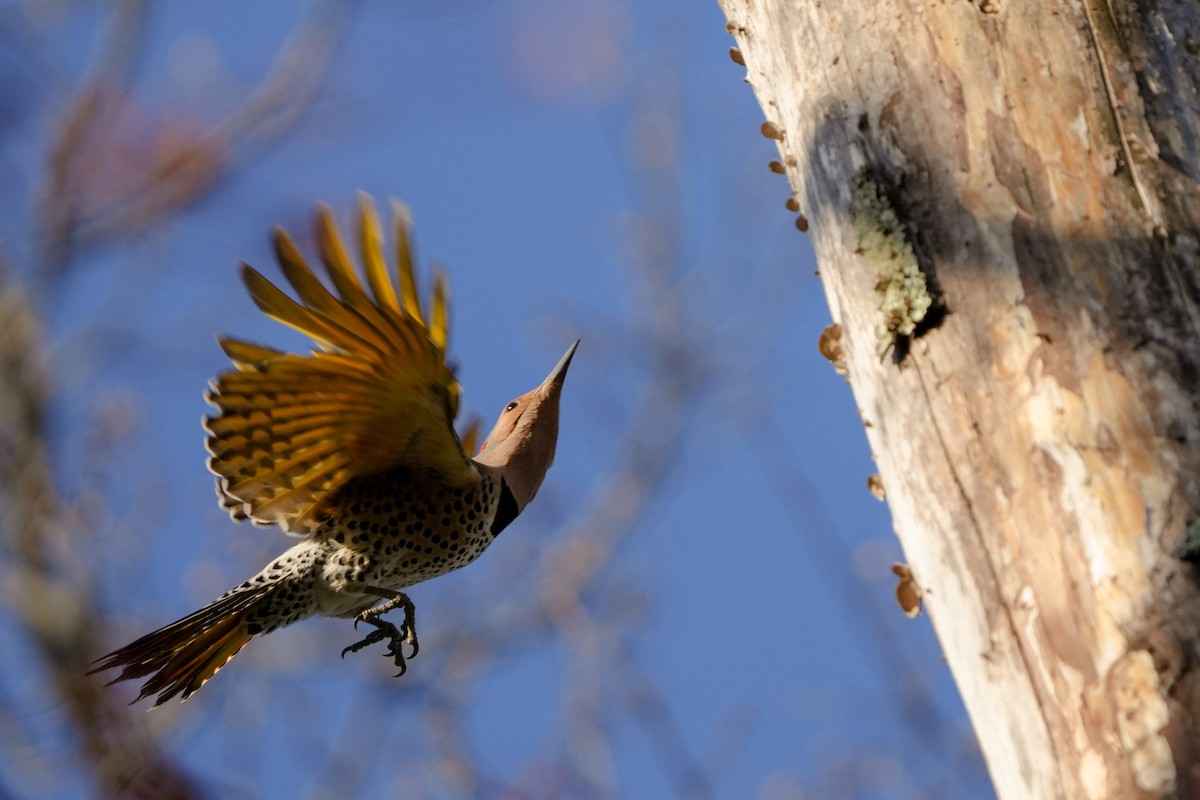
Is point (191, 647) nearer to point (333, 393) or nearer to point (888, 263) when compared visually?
point (333, 393)

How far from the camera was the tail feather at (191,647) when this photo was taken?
2.93 metres

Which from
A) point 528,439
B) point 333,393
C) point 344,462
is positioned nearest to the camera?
point 333,393

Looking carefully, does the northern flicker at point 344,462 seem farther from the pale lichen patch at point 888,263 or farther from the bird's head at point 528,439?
the pale lichen patch at point 888,263

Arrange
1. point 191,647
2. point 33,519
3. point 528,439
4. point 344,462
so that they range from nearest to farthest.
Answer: point 344,462
point 191,647
point 528,439
point 33,519

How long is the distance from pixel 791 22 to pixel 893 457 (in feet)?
2.53

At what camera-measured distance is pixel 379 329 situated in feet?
8.37

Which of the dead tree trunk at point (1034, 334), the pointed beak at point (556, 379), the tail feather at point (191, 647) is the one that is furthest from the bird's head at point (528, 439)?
the dead tree trunk at point (1034, 334)

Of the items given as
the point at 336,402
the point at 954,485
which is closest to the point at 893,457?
the point at 954,485

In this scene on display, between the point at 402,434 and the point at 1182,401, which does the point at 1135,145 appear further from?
the point at 402,434

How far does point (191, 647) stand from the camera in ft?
10.1

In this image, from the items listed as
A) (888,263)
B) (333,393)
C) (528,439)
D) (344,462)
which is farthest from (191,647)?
(888,263)

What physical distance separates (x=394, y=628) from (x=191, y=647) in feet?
1.63

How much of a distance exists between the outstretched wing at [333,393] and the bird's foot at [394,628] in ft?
0.88

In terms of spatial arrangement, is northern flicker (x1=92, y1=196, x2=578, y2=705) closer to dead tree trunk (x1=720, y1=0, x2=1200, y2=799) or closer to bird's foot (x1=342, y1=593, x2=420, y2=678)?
bird's foot (x1=342, y1=593, x2=420, y2=678)
